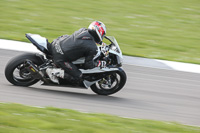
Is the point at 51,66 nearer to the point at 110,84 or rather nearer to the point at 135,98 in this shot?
the point at 110,84

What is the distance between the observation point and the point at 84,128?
5617 mm

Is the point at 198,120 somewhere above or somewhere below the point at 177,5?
below

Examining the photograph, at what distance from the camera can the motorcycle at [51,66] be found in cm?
774

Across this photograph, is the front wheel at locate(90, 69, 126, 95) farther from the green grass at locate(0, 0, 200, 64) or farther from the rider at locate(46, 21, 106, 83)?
the green grass at locate(0, 0, 200, 64)

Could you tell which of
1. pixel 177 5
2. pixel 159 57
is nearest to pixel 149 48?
pixel 159 57

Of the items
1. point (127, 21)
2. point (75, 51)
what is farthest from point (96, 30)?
point (127, 21)

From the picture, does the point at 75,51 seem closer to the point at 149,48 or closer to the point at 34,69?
the point at 34,69

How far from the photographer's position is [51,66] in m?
7.93

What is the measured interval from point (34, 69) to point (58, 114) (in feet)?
5.71

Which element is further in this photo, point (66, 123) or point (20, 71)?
point (20, 71)

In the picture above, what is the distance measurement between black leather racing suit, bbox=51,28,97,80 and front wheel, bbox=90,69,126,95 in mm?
567

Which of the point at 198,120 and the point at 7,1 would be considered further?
the point at 7,1

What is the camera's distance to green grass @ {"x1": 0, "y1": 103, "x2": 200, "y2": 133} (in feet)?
17.8

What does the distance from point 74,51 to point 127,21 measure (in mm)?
7783
